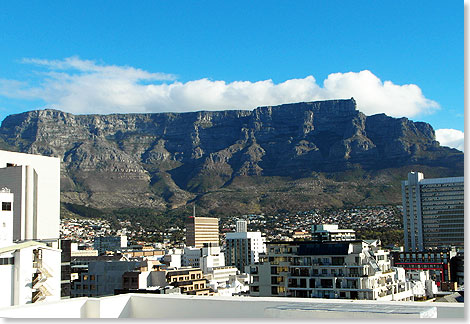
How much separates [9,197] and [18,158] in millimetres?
7844

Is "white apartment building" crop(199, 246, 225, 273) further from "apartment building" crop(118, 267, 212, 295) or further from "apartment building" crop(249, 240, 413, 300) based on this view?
"apartment building" crop(249, 240, 413, 300)

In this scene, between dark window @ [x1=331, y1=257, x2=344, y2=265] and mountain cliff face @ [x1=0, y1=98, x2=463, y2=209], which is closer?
dark window @ [x1=331, y1=257, x2=344, y2=265]

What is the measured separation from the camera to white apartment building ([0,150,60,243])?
109ft

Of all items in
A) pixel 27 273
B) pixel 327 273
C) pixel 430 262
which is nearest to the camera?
pixel 27 273

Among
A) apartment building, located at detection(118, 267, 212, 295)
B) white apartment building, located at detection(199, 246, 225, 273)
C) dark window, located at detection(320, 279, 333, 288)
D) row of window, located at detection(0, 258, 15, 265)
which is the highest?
row of window, located at detection(0, 258, 15, 265)

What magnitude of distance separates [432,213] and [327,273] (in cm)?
7987

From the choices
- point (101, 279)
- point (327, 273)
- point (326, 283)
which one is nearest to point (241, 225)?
point (101, 279)

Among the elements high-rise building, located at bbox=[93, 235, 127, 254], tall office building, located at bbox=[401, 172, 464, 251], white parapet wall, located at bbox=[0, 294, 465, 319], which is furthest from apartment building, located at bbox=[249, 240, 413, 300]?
high-rise building, located at bbox=[93, 235, 127, 254]

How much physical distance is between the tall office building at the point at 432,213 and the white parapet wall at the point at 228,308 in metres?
98.2

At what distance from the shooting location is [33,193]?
34750 mm

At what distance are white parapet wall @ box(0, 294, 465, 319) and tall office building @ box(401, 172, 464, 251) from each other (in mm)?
98220

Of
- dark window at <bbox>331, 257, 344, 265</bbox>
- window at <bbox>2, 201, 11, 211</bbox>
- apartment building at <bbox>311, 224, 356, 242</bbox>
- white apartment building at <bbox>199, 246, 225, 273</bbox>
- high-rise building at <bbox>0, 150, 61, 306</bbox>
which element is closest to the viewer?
high-rise building at <bbox>0, 150, 61, 306</bbox>

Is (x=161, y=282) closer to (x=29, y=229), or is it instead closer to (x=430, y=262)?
(x=29, y=229)

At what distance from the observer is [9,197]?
2883 cm
